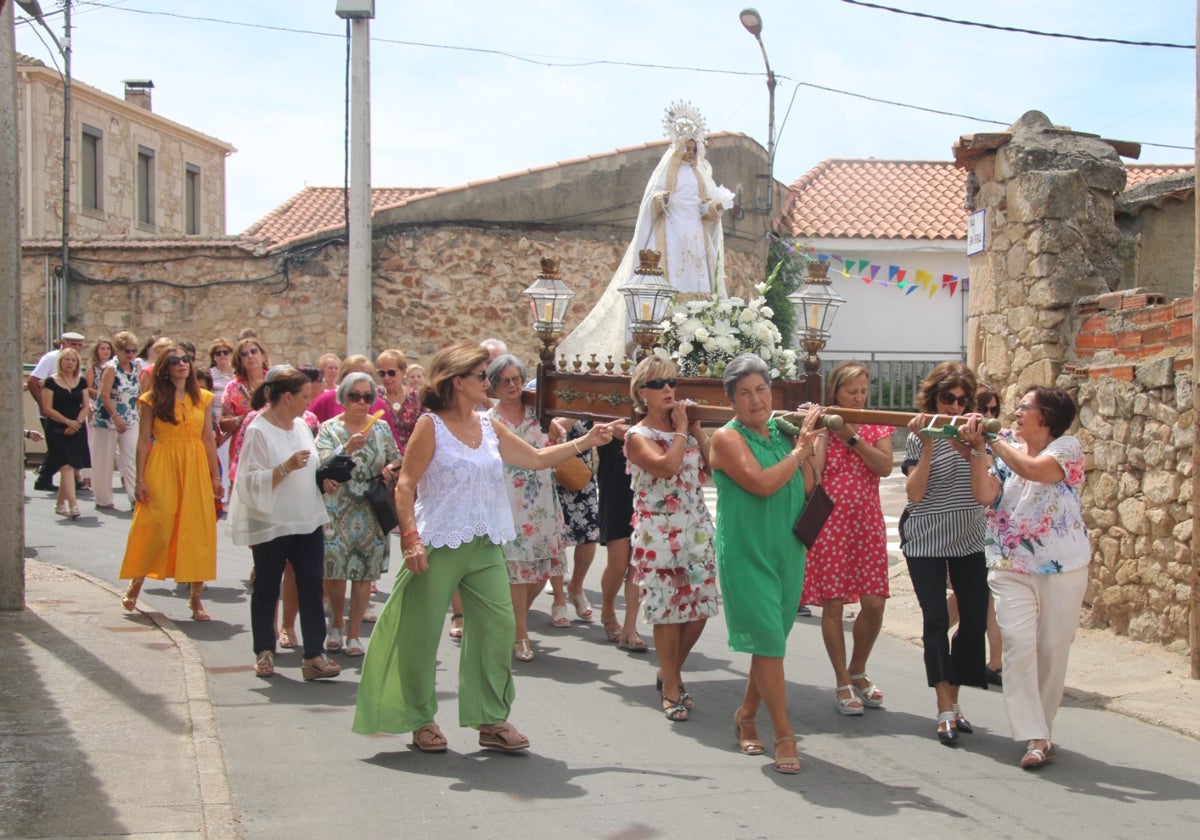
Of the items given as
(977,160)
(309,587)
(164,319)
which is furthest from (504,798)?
(164,319)

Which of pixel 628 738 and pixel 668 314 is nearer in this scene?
pixel 628 738

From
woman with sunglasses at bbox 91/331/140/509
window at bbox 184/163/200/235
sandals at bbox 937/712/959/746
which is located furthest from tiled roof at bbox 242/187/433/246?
sandals at bbox 937/712/959/746

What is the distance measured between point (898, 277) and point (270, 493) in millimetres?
23352

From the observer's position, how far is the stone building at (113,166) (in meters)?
32.5

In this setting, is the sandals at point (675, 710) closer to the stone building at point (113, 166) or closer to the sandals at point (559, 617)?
the sandals at point (559, 617)

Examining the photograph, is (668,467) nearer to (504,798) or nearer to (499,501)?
(499,501)

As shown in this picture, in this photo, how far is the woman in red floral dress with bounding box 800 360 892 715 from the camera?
6.97 meters

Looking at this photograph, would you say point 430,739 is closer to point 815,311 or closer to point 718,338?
point 718,338

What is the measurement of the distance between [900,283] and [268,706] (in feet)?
79.5

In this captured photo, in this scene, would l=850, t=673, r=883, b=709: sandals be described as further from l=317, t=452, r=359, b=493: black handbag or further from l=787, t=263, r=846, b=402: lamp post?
l=317, t=452, r=359, b=493: black handbag

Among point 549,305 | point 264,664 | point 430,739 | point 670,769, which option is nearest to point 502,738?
point 430,739

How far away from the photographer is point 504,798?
17.7ft

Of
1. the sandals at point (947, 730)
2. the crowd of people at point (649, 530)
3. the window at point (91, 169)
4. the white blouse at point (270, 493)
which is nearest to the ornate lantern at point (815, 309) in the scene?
the crowd of people at point (649, 530)

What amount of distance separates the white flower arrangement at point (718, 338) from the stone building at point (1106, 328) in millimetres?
1984
